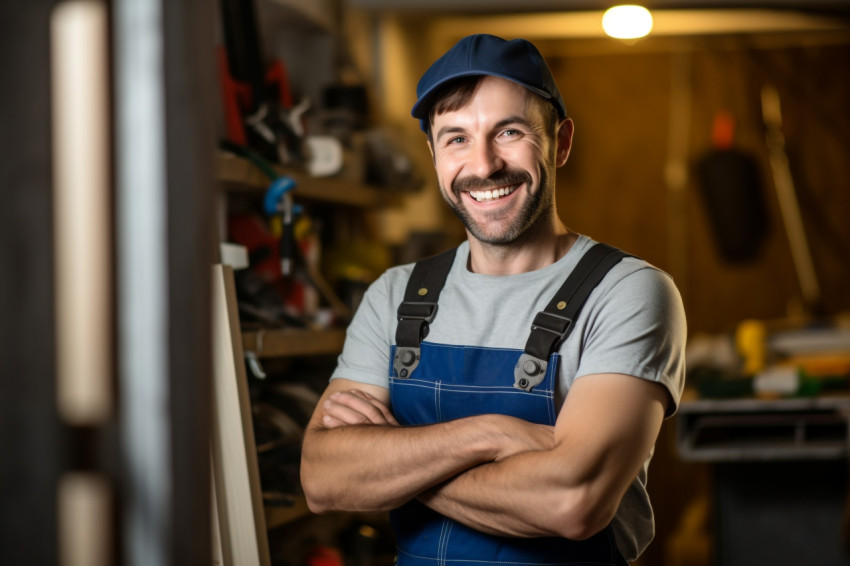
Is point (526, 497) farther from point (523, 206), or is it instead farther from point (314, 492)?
point (523, 206)

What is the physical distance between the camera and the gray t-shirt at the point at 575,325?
1.56m

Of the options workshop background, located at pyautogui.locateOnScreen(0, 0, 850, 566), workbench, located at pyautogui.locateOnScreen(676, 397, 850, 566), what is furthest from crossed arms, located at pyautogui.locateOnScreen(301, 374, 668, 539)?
workbench, located at pyautogui.locateOnScreen(676, 397, 850, 566)

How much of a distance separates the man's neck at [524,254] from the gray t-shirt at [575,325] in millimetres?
33

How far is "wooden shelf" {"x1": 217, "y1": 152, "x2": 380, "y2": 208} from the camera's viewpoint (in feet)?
7.47

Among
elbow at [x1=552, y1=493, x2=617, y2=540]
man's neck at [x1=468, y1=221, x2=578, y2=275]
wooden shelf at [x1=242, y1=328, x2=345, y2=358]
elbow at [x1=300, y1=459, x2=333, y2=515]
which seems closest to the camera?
elbow at [x1=552, y1=493, x2=617, y2=540]

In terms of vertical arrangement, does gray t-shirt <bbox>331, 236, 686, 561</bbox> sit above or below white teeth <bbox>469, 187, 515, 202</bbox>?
below

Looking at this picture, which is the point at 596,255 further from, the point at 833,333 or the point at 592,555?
the point at 833,333

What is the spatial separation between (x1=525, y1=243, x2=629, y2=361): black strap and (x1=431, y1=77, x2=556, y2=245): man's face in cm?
16

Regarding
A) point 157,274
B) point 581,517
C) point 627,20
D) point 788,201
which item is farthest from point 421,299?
point 788,201

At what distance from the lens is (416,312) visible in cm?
180

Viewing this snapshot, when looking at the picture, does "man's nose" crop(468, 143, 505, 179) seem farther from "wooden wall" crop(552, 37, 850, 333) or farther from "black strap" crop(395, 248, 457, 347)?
"wooden wall" crop(552, 37, 850, 333)

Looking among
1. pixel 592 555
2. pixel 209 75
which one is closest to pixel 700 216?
pixel 592 555

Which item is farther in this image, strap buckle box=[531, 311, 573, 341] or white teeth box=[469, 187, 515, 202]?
white teeth box=[469, 187, 515, 202]

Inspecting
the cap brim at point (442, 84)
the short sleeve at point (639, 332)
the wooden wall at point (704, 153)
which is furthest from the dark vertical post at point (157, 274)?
the wooden wall at point (704, 153)
